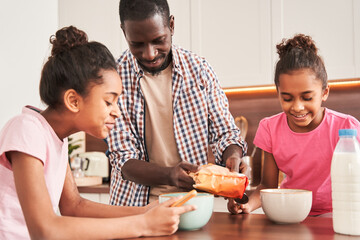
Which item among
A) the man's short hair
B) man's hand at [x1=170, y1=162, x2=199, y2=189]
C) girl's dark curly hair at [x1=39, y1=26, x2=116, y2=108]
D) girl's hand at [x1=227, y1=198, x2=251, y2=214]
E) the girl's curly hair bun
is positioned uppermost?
the man's short hair

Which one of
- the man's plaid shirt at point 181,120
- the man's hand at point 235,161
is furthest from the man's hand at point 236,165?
the man's plaid shirt at point 181,120

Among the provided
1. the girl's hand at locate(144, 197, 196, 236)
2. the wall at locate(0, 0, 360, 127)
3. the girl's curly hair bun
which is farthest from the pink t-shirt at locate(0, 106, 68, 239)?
the wall at locate(0, 0, 360, 127)

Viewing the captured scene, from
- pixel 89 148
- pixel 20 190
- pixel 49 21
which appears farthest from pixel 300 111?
pixel 89 148

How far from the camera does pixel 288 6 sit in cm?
249

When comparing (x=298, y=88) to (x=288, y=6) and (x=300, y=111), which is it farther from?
(x=288, y=6)

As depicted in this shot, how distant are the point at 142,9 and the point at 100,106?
1.35 ft

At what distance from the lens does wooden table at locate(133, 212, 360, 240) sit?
835mm

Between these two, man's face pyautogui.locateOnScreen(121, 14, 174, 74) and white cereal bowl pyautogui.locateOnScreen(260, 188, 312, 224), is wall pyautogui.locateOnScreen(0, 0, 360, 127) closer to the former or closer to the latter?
man's face pyautogui.locateOnScreen(121, 14, 174, 74)

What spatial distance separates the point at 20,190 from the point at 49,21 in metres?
1.11

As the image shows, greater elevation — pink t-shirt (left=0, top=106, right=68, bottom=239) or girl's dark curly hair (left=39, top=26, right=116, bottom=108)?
girl's dark curly hair (left=39, top=26, right=116, bottom=108)

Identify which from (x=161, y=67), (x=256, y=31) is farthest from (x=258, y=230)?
(x=256, y=31)

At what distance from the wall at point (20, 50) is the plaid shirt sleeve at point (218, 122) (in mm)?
709

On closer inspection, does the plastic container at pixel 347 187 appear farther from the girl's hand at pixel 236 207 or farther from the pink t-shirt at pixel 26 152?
the pink t-shirt at pixel 26 152

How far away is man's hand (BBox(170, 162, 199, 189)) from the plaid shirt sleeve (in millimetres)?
294
